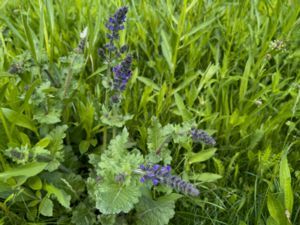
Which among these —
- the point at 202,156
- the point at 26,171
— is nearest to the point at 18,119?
the point at 26,171

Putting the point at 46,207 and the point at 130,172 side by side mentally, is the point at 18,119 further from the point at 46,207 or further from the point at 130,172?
the point at 130,172

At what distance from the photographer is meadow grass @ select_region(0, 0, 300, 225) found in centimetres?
169

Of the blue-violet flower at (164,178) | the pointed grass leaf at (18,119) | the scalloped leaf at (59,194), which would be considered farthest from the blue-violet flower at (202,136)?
the pointed grass leaf at (18,119)

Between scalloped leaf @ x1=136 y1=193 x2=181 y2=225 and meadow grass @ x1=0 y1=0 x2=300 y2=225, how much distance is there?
144 millimetres

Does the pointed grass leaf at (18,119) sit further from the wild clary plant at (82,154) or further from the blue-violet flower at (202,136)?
the blue-violet flower at (202,136)

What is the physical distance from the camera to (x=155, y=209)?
1561 mm

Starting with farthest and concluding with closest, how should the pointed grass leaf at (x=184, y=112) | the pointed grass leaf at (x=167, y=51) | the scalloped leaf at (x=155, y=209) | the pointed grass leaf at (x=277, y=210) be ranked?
the pointed grass leaf at (x=167, y=51) → the pointed grass leaf at (x=184, y=112) → the scalloped leaf at (x=155, y=209) → the pointed grass leaf at (x=277, y=210)

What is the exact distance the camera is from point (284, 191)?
1.46 meters

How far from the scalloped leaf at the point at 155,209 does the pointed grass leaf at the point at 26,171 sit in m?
0.40

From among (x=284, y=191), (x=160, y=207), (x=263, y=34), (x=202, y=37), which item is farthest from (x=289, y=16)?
(x=160, y=207)

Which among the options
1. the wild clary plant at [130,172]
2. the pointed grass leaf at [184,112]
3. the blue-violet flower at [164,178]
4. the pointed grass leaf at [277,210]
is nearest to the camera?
the blue-violet flower at [164,178]

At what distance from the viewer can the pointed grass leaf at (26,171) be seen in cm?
144

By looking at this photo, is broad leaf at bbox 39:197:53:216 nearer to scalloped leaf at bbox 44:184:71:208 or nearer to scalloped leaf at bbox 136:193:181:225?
scalloped leaf at bbox 44:184:71:208

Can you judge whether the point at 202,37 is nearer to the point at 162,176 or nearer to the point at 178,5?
the point at 178,5
